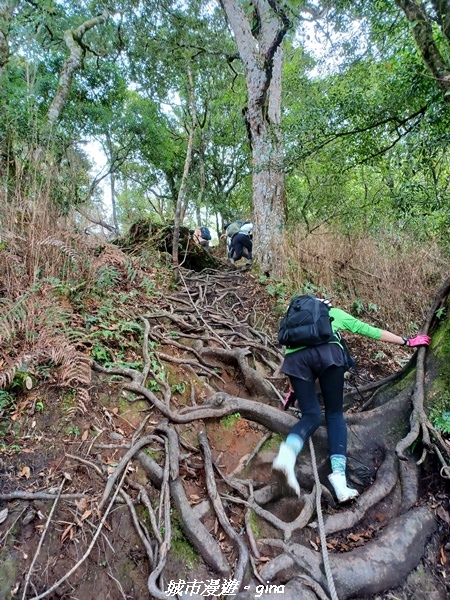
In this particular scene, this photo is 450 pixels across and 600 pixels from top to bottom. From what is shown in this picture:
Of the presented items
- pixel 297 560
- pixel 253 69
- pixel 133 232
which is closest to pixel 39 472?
pixel 297 560

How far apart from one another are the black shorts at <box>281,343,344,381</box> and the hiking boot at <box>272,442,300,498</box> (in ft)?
1.73

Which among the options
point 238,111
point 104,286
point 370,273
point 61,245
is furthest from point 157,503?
point 238,111

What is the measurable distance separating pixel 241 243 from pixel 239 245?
0.06m

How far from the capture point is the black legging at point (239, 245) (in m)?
7.01

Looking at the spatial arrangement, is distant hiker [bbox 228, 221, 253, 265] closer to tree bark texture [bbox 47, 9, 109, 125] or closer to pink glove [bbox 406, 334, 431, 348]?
tree bark texture [bbox 47, 9, 109, 125]

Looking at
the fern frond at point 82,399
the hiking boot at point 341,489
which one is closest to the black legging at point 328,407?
the hiking boot at point 341,489

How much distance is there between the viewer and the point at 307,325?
231 centimetres

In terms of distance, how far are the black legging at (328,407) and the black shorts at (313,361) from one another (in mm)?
50

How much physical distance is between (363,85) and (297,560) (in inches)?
206

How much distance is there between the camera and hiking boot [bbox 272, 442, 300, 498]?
2.12 metres

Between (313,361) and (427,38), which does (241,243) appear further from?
(313,361)

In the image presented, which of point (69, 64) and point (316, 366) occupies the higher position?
point (69, 64)

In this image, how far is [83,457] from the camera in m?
2.00

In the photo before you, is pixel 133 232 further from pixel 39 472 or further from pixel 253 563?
pixel 253 563
